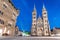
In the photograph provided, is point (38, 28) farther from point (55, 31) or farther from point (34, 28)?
point (55, 31)

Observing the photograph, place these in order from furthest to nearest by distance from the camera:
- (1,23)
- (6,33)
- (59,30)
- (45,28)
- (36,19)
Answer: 1. (36,19)
2. (45,28)
3. (59,30)
4. (6,33)
5. (1,23)

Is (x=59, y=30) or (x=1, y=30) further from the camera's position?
(x=59, y=30)

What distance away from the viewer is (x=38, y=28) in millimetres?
95500

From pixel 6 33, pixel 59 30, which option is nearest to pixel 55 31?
pixel 59 30

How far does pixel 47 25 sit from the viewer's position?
93.2 meters

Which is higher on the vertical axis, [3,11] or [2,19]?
[3,11]

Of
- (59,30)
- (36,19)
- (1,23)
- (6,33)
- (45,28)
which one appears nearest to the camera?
(1,23)

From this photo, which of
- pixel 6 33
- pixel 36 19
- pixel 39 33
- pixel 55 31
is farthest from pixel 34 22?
pixel 6 33

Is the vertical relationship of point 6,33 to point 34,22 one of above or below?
below

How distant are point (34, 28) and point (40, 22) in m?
8.50

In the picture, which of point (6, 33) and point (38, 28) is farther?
point (38, 28)

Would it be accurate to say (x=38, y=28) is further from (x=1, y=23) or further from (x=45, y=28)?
(x=1, y=23)

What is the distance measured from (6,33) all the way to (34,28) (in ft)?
184

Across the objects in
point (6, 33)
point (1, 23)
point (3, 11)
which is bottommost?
point (6, 33)
